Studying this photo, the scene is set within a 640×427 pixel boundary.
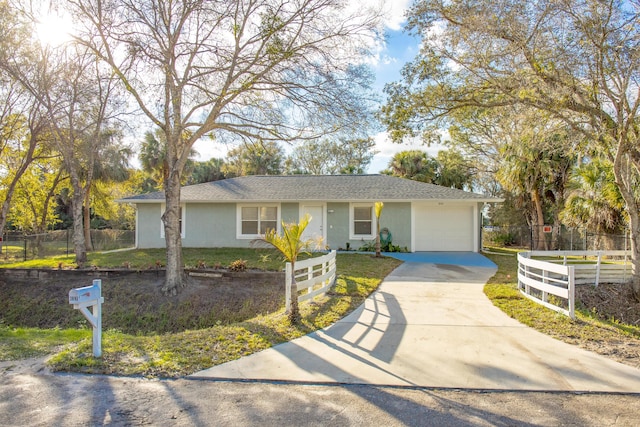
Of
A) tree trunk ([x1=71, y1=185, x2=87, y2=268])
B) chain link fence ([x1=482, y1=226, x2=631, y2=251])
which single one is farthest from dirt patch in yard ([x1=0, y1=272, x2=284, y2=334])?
chain link fence ([x1=482, y1=226, x2=631, y2=251])

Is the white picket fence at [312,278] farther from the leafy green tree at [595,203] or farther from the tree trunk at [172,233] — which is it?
the leafy green tree at [595,203]

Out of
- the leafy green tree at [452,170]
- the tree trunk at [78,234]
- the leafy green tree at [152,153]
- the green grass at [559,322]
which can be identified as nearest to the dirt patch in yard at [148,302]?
the tree trunk at [78,234]

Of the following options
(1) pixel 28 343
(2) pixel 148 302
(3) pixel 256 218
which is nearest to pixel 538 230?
(3) pixel 256 218

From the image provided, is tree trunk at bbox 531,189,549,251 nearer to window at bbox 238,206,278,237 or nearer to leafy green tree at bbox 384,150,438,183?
leafy green tree at bbox 384,150,438,183

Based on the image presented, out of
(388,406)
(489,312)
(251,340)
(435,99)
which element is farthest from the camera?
(435,99)

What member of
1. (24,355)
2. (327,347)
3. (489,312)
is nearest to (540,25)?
(489,312)

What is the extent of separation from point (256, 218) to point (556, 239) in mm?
15480

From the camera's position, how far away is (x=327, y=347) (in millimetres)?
5262

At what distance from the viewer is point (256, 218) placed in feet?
58.1

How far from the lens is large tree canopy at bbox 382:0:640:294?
712 cm

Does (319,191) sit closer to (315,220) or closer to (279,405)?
(315,220)

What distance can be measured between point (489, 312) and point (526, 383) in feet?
10.6

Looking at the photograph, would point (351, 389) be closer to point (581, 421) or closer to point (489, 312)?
point (581, 421)

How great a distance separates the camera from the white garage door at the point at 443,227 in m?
16.9
